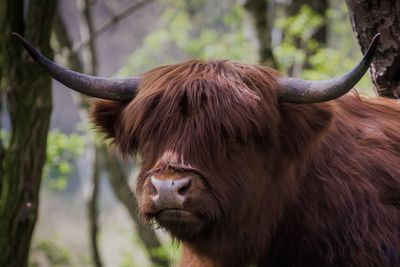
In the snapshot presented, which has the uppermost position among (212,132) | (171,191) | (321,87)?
(321,87)

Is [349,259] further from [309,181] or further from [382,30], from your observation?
[382,30]

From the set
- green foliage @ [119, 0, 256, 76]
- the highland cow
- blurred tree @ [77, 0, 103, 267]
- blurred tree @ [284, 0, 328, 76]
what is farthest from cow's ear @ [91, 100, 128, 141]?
blurred tree @ [77, 0, 103, 267]

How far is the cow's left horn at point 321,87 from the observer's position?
10.9ft

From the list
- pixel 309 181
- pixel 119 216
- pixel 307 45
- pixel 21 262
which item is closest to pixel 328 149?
pixel 309 181

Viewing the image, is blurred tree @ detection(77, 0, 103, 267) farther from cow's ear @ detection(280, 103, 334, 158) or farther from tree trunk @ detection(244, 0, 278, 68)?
cow's ear @ detection(280, 103, 334, 158)

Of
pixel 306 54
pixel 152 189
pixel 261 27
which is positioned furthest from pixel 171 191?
pixel 306 54

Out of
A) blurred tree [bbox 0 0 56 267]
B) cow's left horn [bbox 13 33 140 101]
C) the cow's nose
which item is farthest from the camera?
blurred tree [bbox 0 0 56 267]

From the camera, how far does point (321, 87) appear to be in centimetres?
358

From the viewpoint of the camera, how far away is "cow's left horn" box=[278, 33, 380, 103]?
331 centimetres

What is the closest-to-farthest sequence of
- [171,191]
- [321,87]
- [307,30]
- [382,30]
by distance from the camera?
[171,191]
[321,87]
[382,30]
[307,30]

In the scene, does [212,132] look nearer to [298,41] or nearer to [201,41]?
[298,41]

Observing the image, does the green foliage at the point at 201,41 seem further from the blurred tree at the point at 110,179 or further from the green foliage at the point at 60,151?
the green foliage at the point at 60,151

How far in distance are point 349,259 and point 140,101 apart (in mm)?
1291

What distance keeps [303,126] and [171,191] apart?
2.97 feet
